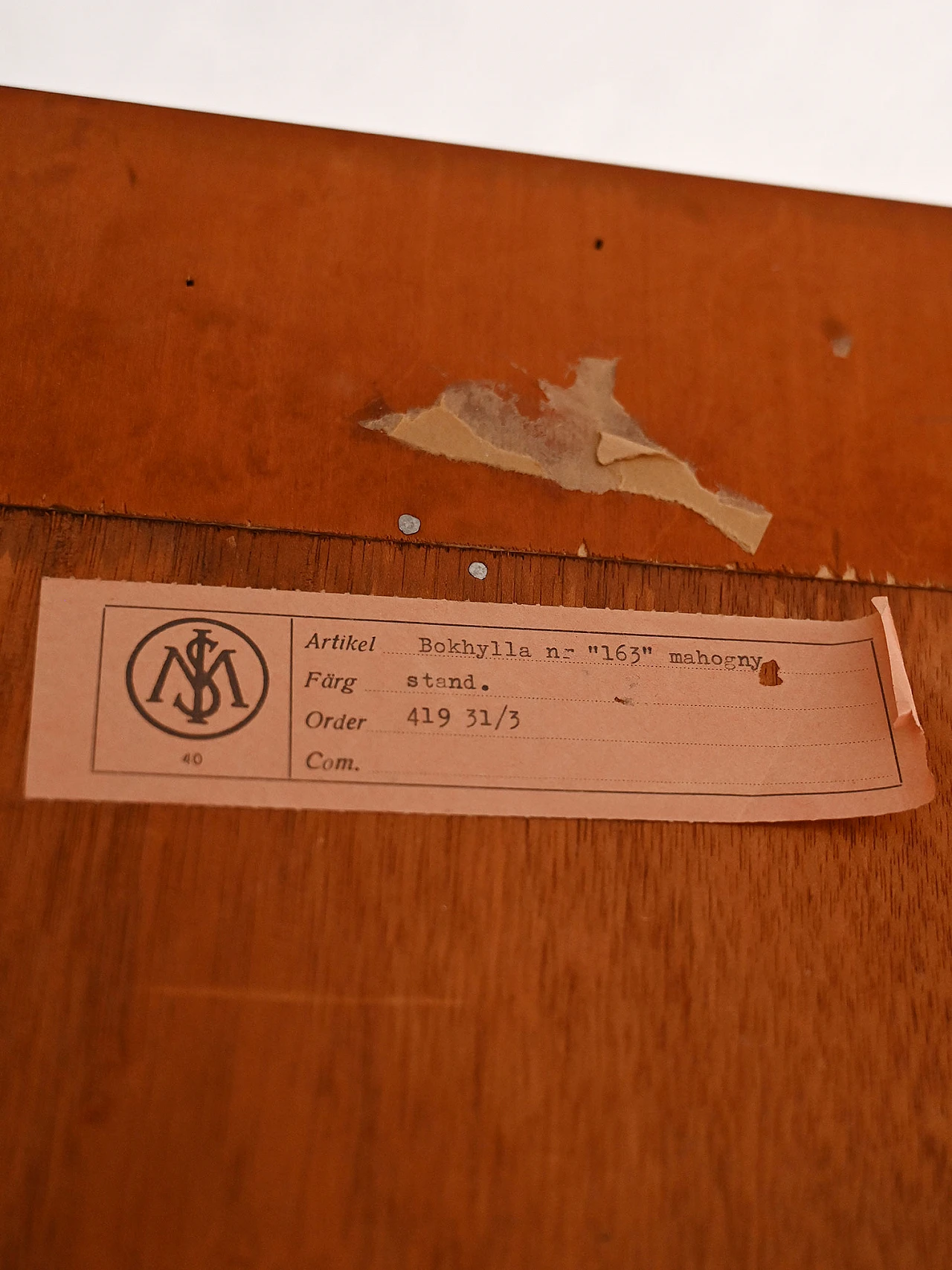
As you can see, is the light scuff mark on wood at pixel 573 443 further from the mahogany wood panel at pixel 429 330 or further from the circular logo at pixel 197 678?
the circular logo at pixel 197 678

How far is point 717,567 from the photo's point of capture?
0.49 metres

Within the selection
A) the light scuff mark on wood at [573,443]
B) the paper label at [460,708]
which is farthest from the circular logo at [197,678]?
the light scuff mark on wood at [573,443]

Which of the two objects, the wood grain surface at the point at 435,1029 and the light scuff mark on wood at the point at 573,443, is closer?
the wood grain surface at the point at 435,1029

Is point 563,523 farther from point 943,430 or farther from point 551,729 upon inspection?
point 943,430

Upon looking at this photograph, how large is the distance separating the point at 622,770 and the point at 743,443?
0.62 feet

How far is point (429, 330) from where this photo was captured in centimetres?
50

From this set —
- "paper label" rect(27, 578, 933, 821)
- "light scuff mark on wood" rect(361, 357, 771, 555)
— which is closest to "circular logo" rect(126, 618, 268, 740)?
"paper label" rect(27, 578, 933, 821)

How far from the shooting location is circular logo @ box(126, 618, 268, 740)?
42cm

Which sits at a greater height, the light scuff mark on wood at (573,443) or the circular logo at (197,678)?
the light scuff mark on wood at (573,443)

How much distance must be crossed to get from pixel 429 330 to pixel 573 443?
0.09 metres

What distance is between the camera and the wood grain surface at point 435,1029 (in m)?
0.38

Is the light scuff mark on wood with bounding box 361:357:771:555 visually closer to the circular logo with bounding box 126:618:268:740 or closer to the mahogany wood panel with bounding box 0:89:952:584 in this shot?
the mahogany wood panel with bounding box 0:89:952:584

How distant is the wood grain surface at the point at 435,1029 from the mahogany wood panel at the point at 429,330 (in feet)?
0.14

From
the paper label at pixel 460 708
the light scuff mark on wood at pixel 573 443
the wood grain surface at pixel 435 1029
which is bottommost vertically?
the wood grain surface at pixel 435 1029
